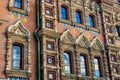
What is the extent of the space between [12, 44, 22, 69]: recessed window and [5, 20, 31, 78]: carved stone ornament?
0.95 feet

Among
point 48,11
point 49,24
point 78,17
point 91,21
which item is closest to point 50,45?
point 49,24

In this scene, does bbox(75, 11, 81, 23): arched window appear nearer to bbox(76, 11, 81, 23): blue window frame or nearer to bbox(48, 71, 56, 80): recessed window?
bbox(76, 11, 81, 23): blue window frame

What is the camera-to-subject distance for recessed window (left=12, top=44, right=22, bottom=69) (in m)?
15.6

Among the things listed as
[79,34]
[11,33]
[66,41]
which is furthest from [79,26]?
[11,33]

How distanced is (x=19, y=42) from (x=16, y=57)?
3.16 ft

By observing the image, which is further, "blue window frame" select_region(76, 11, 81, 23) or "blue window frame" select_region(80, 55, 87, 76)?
"blue window frame" select_region(76, 11, 81, 23)

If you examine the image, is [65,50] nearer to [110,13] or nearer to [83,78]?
[83,78]

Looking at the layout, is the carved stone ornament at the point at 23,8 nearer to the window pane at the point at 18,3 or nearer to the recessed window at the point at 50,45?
the window pane at the point at 18,3

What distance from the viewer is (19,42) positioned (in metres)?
16.1

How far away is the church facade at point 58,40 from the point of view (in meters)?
15.8

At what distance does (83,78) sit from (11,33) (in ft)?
19.3

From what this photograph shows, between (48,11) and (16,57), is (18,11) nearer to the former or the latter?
(48,11)

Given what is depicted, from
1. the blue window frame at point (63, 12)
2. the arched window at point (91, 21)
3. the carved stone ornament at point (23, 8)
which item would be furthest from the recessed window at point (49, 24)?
the arched window at point (91, 21)

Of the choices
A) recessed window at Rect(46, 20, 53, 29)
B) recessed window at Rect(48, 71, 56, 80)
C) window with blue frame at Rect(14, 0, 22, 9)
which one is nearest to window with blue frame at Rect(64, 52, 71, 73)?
recessed window at Rect(48, 71, 56, 80)
